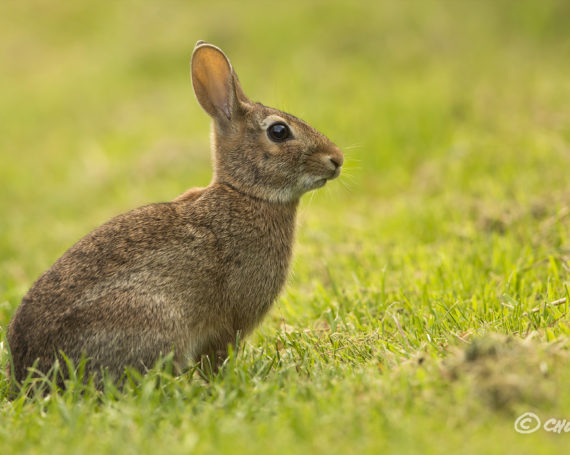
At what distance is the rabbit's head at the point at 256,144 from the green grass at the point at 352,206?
0.70m

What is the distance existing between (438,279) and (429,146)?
4.46m

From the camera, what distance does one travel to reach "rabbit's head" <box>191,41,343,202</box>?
4.81m

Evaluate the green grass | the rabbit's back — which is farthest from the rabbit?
the green grass

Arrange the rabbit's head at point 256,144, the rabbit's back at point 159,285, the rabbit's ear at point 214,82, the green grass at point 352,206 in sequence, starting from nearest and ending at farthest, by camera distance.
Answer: the green grass at point 352,206 → the rabbit's back at point 159,285 → the rabbit's head at point 256,144 → the rabbit's ear at point 214,82

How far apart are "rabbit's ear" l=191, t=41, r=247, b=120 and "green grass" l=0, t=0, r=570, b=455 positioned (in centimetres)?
110

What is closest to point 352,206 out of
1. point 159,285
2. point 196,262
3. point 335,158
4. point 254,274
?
point 335,158

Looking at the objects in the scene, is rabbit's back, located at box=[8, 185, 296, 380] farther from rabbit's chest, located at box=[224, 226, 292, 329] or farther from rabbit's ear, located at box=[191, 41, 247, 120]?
rabbit's ear, located at box=[191, 41, 247, 120]

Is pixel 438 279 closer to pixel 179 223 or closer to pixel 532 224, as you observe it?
pixel 532 224

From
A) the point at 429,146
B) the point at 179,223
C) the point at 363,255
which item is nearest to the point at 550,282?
the point at 363,255

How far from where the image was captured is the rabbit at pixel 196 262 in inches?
154

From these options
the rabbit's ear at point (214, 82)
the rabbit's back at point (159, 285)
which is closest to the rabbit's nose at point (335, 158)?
the rabbit's back at point (159, 285)

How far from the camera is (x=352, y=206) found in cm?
841

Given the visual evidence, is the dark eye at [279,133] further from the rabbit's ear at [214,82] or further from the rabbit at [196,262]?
the rabbit's ear at [214,82]

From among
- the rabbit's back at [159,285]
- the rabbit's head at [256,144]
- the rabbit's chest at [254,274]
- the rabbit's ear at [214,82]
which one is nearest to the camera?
the rabbit's back at [159,285]
